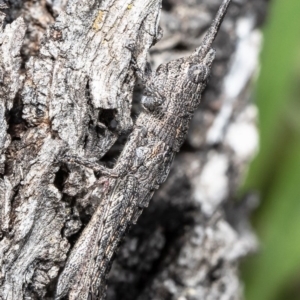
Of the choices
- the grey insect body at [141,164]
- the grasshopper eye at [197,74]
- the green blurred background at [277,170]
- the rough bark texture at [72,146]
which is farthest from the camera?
the green blurred background at [277,170]

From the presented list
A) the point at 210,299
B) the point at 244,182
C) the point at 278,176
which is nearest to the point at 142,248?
the point at 210,299

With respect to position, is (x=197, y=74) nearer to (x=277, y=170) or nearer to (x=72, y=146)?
(x=72, y=146)

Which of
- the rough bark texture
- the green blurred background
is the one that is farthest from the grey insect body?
the green blurred background

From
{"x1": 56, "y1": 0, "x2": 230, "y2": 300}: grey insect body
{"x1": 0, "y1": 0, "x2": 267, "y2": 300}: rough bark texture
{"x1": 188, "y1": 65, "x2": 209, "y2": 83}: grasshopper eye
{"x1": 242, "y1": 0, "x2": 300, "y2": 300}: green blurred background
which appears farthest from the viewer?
{"x1": 242, "y1": 0, "x2": 300, "y2": 300}: green blurred background

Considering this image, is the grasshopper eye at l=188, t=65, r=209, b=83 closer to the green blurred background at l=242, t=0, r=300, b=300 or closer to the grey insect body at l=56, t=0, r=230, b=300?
the grey insect body at l=56, t=0, r=230, b=300

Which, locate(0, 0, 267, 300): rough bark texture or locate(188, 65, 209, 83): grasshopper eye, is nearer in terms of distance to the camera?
locate(0, 0, 267, 300): rough bark texture

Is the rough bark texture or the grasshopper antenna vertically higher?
the grasshopper antenna

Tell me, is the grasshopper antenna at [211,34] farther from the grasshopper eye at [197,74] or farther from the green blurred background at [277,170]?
the green blurred background at [277,170]

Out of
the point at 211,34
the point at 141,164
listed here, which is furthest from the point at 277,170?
the point at 141,164

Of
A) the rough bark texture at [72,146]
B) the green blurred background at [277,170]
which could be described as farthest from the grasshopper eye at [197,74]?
the green blurred background at [277,170]
